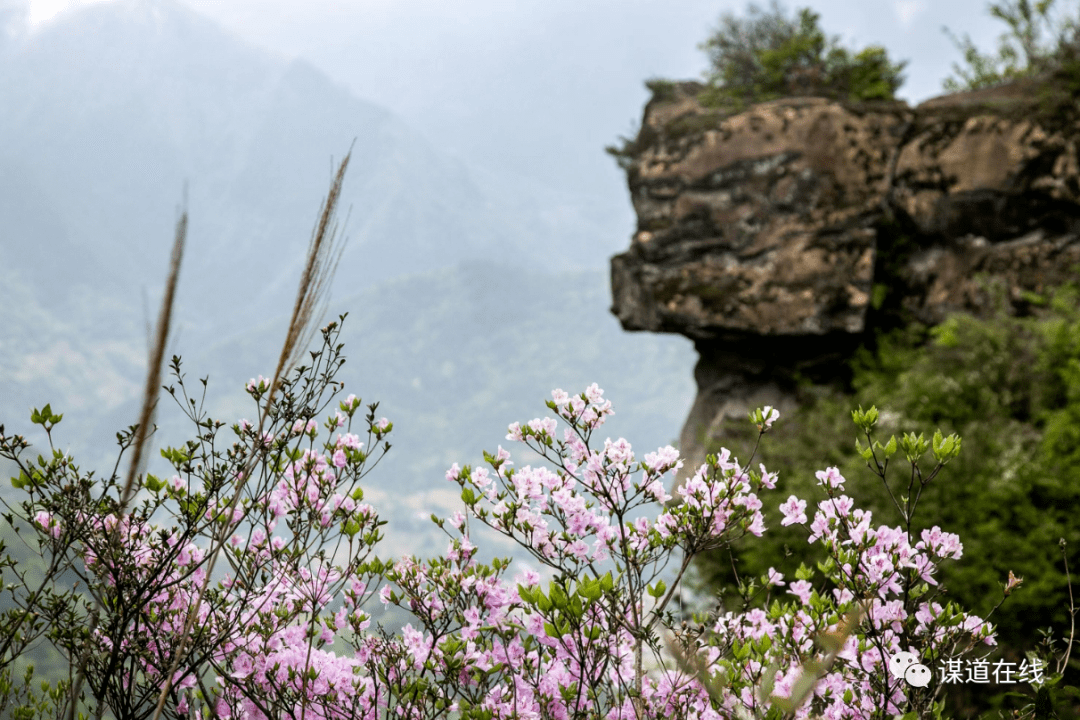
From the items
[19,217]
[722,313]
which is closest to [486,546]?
A: [19,217]

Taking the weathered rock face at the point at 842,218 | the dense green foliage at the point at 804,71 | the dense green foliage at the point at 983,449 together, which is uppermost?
the dense green foliage at the point at 804,71

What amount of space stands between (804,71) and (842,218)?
3.14 m

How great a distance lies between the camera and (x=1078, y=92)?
9328mm

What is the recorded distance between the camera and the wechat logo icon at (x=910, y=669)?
78.3 inches

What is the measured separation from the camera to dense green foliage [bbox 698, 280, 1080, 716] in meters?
6.72

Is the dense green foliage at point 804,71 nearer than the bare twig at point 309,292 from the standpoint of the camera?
No

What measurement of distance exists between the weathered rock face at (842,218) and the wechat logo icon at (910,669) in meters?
8.51

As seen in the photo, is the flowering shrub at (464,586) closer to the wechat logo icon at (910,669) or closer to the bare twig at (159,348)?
the wechat logo icon at (910,669)

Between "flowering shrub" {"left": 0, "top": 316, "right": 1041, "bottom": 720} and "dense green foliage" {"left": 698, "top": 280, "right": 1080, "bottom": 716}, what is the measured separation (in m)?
4.28

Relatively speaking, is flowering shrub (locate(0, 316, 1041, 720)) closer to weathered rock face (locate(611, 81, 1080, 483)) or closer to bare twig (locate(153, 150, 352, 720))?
bare twig (locate(153, 150, 352, 720))

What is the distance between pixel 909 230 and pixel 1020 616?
18.5 ft

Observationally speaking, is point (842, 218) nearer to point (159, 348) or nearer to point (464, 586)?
point (464, 586)

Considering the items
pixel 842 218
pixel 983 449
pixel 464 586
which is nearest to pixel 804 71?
pixel 842 218

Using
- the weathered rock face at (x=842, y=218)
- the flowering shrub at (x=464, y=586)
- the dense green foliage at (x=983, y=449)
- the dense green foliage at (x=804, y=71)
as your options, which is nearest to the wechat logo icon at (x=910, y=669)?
the flowering shrub at (x=464, y=586)
